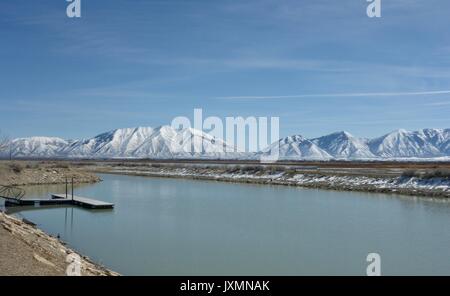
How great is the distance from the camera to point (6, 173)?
59562 millimetres

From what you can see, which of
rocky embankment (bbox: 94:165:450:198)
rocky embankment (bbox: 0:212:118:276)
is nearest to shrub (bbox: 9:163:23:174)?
rocky embankment (bbox: 94:165:450:198)

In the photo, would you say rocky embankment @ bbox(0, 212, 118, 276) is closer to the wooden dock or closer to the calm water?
the calm water

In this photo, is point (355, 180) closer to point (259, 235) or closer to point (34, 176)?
point (259, 235)

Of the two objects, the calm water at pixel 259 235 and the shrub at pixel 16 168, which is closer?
the calm water at pixel 259 235

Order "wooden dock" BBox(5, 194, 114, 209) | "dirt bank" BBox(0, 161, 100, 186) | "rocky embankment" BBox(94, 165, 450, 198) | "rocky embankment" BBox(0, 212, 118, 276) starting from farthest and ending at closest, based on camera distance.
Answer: "dirt bank" BBox(0, 161, 100, 186) → "rocky embankment" BBox(94, 165, 450, 198) → "wooden dock" BBox(5, 194, 114, 209) → "rocky embankment" BBox(0, 212, 118, 276)

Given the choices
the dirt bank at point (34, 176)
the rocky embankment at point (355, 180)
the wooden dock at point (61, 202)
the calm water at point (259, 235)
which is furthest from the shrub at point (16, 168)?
the calm water at point (259, 235)

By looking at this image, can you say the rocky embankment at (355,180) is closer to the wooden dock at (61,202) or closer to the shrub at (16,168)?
the wooden dock at (61,202)

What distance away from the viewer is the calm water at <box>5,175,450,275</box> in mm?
16266

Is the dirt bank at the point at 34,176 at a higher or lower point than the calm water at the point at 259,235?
higher

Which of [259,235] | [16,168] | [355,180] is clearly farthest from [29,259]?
[16,168]

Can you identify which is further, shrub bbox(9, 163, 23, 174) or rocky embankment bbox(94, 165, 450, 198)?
shrub bbox(9, 163, 23, 174)

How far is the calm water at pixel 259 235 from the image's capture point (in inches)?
640
